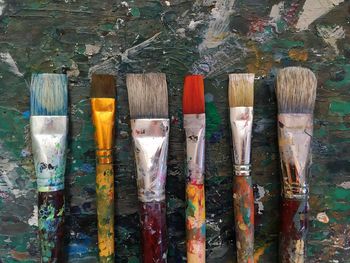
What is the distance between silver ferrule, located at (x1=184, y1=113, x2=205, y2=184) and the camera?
104 centimetres

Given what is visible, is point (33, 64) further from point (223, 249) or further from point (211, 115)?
point (223, 249)

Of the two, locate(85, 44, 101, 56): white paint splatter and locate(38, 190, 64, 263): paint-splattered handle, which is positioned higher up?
locate(85, 44, 101, 56): white paint splatter

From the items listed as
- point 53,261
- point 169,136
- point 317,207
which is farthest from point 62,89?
point 317,207

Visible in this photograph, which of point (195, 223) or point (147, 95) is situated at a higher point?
point (147, 95)

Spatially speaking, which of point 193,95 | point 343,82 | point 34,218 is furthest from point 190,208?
point 343,82

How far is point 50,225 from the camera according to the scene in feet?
3.32

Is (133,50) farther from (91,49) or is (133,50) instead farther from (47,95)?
(47,95)

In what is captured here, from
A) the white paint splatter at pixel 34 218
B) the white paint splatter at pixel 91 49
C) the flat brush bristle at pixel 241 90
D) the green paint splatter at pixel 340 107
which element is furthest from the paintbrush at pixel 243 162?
the white paint splatter at pixel 34 218

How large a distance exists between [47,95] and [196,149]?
13.7 inches

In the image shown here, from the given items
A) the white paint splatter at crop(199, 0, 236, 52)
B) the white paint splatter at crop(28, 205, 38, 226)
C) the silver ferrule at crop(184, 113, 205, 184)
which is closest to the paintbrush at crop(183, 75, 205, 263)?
the silver ferrule at crop(184, 113, 205, 184)

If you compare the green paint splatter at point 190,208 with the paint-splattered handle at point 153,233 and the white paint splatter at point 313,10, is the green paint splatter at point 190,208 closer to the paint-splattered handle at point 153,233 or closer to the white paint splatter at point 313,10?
the paint-splattered handle at point 153,233

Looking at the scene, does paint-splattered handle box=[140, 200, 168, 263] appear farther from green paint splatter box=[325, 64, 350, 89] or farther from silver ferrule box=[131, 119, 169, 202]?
green paint splatter box=[325, 64, 350, 89]

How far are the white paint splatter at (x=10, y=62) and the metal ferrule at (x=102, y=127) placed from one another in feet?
0.62

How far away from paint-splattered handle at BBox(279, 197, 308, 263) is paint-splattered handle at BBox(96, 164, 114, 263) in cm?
39
